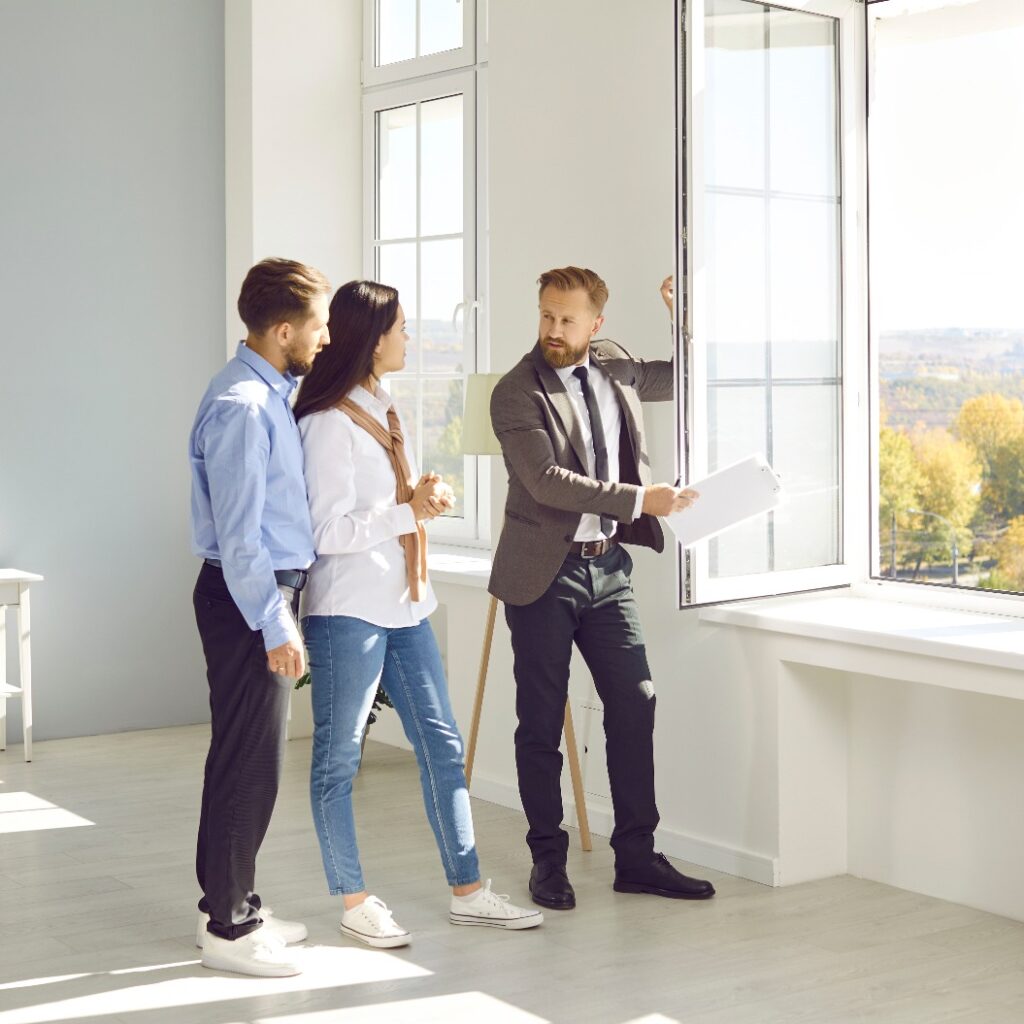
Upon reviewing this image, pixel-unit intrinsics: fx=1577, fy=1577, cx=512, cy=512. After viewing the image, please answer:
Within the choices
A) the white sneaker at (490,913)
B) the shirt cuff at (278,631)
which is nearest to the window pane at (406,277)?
the white sneaker at (490,913)

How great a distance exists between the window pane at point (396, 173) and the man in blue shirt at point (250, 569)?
10.6 ft

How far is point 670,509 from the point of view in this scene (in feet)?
13.3

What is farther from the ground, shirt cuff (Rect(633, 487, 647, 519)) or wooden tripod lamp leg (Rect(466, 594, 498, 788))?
shirt cuff (Rect(633, 487, 647, 519))

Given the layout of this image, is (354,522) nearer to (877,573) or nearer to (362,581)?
(362,581)

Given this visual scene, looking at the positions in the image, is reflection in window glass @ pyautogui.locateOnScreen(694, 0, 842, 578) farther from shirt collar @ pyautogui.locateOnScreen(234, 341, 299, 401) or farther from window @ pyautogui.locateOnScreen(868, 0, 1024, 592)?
shirt collar @ pyautogui.locateOnScreen(234, 341, 299, 401)

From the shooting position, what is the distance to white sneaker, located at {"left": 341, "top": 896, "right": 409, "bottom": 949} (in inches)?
151

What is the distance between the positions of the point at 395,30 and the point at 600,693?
364 cm

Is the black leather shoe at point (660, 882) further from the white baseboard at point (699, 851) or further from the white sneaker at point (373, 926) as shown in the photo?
the white sneaker at point (373, 926)

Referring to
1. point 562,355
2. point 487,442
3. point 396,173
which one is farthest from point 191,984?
point 396,173

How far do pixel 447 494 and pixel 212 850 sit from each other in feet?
3.25

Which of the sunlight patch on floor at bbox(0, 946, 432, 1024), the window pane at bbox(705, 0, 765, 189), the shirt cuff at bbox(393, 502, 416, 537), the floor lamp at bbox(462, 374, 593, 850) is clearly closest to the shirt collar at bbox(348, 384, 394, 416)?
the shirt cuff at bbox(393, 502, 416, 537)

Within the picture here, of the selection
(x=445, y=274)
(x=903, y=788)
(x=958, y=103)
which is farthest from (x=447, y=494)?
(x=445, y=274)

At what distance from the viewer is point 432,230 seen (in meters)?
6.63

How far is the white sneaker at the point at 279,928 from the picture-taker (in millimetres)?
3842
